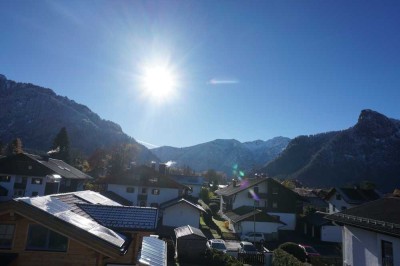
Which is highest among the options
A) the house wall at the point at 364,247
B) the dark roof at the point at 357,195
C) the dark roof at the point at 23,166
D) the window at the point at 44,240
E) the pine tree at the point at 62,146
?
the pine tree at the point at 62,146

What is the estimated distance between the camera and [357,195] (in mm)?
54406

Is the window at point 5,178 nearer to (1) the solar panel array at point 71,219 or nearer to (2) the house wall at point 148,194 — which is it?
(2) the house wall at point 148,194

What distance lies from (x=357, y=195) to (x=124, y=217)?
2132 inches

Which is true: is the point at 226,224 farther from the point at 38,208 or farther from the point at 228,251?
the point at 38,208

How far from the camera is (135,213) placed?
1332 cm

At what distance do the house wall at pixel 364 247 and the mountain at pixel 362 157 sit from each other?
14201cm

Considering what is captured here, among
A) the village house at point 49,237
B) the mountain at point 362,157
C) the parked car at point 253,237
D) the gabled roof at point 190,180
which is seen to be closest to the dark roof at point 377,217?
the village house at point 49,237

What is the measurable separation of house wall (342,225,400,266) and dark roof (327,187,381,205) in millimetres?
37467

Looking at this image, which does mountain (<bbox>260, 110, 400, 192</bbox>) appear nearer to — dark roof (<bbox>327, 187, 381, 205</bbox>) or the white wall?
dark roof (<bbox>327, 187, 381, 205</bbox>)

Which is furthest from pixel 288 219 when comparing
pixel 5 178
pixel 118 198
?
pixel 5 178

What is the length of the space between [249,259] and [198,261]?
18.1 feet

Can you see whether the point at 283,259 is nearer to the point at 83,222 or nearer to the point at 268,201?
the point at 83,222

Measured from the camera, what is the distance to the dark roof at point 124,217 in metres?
12.1

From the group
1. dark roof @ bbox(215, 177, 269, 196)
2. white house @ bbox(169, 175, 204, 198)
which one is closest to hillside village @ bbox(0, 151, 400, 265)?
dark roof @ bbox(215, 177, 269, 196)
